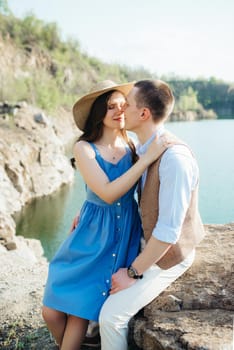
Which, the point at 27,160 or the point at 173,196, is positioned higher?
the point at 173,196

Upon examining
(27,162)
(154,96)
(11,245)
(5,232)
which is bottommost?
(27,162)

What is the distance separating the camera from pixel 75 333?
9.32 feet

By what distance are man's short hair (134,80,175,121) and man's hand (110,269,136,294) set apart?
94 cm

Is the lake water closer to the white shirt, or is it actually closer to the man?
the man

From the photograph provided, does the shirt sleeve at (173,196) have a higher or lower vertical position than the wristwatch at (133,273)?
higher

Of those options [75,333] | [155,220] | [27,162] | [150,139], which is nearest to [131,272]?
[155,220]

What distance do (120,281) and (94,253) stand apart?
0.30 metres

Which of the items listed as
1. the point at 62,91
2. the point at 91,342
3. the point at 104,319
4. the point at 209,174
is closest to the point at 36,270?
the point at 91,342

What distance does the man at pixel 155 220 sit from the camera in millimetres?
2494

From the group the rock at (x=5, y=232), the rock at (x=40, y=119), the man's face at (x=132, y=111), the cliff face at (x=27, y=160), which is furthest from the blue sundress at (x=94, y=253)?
the rock at (x=40, y=119)

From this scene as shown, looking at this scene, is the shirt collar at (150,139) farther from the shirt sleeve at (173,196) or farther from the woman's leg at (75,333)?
the woman's leg at (75,333)

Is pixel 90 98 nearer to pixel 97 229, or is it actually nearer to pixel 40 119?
pixel 97 229

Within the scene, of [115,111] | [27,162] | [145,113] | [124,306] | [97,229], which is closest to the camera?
[124,306]

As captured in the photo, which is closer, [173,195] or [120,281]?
[173,195]
